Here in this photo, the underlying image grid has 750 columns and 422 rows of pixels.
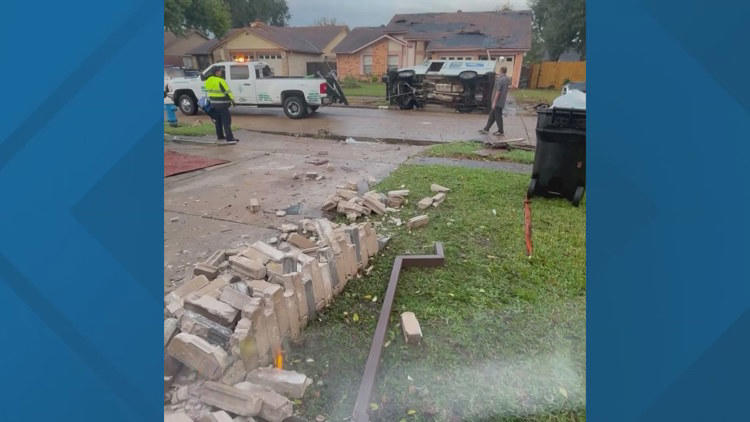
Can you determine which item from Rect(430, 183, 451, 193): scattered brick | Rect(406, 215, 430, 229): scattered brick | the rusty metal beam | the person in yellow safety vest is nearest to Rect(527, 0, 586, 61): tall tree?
the person in yellow safety vest

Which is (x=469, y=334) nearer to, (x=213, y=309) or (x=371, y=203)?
(x=213, y=309)

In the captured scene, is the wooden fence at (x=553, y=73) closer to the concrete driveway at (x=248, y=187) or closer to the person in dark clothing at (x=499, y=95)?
the person in dark clothing at (x=499, y=95)

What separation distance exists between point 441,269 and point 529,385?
1.58 meters

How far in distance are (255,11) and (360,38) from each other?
2491 cm

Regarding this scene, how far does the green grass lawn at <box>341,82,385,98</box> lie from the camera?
2619 centimetres

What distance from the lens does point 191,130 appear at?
12.9 metres

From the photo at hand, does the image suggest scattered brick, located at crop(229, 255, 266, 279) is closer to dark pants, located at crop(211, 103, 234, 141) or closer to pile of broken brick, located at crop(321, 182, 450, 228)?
pile of broken brick, located at crop(321, 182, 450, 228)

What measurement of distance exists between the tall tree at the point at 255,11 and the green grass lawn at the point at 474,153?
1737 inches

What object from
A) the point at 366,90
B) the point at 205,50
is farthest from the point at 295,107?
the point at 205,50

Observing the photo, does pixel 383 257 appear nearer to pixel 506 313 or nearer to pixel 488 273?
pixel 488 273

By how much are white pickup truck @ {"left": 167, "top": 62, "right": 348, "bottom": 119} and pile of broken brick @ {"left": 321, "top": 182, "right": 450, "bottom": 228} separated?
33.8 feet

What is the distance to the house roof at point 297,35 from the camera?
1207 inches

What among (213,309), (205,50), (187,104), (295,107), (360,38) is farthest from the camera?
(205,50)

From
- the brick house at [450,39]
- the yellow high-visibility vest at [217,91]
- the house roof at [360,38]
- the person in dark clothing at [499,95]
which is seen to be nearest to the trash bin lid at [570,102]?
the person in dark clothing at [499,95]
